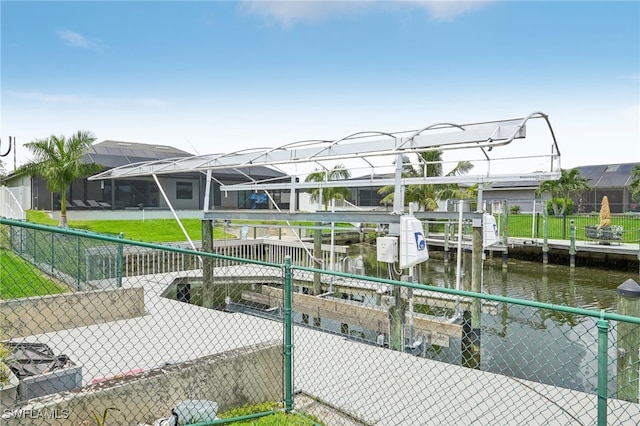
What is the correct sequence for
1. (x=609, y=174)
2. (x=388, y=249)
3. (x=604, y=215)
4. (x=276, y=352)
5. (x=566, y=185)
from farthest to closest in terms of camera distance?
(x=609, y=174)
(x=566, y=185)
(x=604, y=215)
(x=388, y=249)
(x=276, y=352)

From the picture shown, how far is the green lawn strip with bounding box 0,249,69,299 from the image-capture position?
7606 millimetres

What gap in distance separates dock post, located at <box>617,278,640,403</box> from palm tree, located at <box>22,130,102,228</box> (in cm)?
1808

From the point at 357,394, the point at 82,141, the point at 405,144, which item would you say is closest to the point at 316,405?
the point at 357,394

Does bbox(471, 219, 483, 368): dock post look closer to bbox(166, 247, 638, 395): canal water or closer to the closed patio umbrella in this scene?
bbox(166, 247, 638, 395): canal water

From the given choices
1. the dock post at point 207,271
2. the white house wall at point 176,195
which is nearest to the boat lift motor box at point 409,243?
the dock post at point 207,271

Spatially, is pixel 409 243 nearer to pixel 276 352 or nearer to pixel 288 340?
pixel 276 352

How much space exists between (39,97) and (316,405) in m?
23.0

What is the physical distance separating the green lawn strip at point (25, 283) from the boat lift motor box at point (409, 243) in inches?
239

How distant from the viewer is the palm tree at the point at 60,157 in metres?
17.1

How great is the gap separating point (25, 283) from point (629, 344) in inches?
383

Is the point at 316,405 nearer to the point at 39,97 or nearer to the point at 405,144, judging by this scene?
the point at 405,144

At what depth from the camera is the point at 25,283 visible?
27.3 ft

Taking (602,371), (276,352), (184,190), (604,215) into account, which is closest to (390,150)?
(276,352)

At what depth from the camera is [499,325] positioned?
10.7 metres
